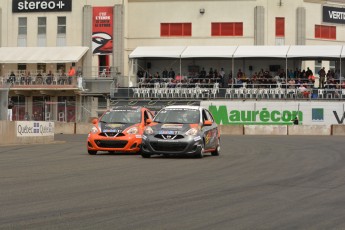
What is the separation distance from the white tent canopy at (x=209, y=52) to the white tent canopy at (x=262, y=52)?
68cm

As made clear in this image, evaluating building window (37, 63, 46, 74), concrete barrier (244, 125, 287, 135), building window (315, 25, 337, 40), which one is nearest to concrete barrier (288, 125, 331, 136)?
concrete barrier (244, 125, 287, 135)

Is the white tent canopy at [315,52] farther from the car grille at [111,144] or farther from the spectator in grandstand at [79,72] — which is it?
the car grille at [111,144]

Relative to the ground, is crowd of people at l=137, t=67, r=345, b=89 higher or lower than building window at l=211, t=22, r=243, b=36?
lower

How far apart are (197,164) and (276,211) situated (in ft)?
30.4

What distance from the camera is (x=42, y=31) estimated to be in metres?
67.1

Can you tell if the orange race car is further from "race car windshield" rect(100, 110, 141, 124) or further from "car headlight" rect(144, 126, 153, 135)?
"car headlight" rect(144, 126, 153, 135)

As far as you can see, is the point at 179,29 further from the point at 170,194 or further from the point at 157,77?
the point at 170,194

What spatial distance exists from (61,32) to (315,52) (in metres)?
22.3

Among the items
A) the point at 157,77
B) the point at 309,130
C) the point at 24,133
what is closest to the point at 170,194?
the point at 24,133

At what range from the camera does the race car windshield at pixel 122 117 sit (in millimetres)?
24922

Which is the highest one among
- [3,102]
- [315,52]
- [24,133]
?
[315,52]

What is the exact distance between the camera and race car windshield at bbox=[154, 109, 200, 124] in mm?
22969

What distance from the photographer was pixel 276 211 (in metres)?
10.4

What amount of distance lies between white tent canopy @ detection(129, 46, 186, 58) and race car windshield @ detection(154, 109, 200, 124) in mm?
34307
